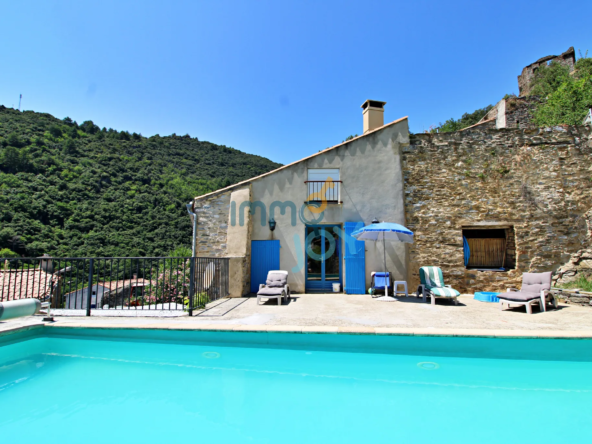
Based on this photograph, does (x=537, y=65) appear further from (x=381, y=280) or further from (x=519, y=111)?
(x=381, y=280)

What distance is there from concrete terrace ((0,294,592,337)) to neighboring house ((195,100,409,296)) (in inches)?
94.3

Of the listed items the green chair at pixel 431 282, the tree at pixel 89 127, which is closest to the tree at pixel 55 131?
the tree at pixel 89 127

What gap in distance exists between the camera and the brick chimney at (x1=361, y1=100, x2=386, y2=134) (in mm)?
11641

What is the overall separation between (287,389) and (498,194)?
978 cm

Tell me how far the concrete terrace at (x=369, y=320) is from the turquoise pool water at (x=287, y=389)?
150mm

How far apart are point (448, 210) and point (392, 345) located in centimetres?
722

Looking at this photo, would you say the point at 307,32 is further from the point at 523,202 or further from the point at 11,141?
the point at 11,141

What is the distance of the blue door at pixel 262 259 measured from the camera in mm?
10164

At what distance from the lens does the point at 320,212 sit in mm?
10438

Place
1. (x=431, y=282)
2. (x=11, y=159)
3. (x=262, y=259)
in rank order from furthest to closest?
(x=11, y=159), (x=262, y=259), (x=431, y=282)

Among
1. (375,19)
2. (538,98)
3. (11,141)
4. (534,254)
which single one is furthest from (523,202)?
(11,141)

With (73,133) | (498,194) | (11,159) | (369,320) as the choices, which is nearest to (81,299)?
(369,320)

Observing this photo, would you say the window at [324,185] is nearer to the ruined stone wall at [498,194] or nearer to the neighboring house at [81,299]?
the ruined stone wall at [498,194]

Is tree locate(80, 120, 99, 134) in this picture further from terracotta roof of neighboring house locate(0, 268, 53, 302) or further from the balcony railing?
the balcony railing
